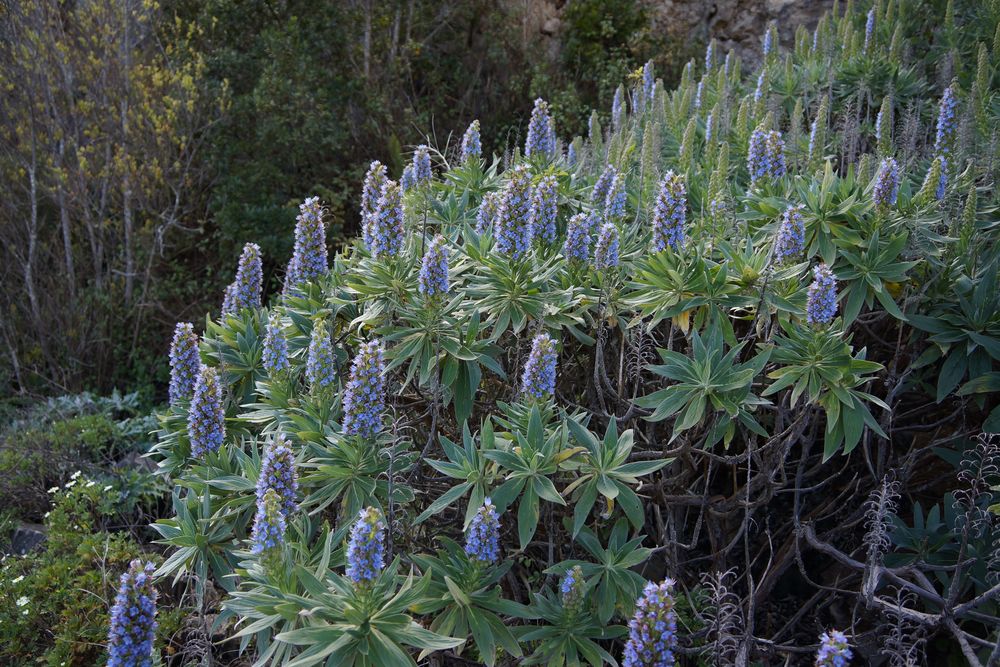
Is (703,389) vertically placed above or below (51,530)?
above

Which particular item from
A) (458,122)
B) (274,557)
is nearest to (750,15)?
(458,122)

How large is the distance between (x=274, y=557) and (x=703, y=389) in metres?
1.39

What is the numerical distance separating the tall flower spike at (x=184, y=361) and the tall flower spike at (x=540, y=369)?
1.41m

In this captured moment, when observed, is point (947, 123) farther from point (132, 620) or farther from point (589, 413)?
point (132, 620)

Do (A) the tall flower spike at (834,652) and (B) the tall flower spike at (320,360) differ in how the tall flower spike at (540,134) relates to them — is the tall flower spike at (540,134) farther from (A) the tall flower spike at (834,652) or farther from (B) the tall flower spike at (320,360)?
(A) the tall flower spike at (834,652)

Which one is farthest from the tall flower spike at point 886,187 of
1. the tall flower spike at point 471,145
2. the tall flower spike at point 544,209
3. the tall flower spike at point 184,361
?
the tall flower spike at point 184,361

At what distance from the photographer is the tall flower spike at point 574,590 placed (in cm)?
245

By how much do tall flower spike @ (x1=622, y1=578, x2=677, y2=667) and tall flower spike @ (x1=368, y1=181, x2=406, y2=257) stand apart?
1.59 metres

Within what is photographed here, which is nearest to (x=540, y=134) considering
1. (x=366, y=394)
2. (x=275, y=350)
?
(x=275, y=350)

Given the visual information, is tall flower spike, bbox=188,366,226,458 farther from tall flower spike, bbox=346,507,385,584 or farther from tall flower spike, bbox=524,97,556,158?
tall flower spike, bbox=524,97,556,158

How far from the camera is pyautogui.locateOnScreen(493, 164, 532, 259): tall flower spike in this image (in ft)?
9.81

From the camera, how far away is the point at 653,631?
208 centimetres

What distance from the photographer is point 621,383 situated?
10.3ft

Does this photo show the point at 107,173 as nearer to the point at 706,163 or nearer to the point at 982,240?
the point at 706,163
